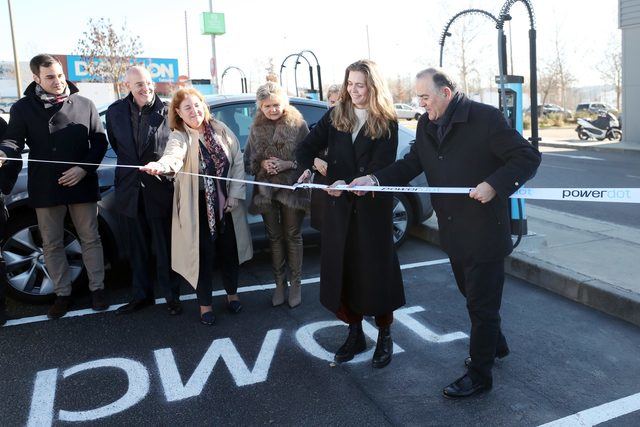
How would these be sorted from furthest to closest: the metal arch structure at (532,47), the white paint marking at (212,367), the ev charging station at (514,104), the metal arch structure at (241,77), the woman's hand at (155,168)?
the metal arch structure at (241,77), the ev charging station at (514,104), the metal arch structure at (532,47), the woman's hand at (155,168), the white paint marking at (212,367)

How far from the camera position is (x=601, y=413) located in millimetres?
2850

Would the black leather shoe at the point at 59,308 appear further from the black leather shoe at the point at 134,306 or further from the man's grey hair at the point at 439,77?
the man's grey hair at the point at 439,77

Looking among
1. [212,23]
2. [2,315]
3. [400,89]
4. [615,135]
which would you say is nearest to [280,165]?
[2,315]

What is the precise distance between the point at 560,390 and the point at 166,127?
3.14 metres

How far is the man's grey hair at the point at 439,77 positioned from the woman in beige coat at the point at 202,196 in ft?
5.72

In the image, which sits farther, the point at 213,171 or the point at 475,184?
the point at 213,171

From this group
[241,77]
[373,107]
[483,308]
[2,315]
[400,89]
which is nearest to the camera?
[483,308]

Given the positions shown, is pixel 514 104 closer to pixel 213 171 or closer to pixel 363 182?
pixel 363 182

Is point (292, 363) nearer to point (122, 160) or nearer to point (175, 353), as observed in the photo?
point (175, 353)

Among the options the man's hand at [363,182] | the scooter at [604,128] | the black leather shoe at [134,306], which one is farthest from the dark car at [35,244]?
the scooter at [604,128]

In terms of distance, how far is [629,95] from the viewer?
59.0ft

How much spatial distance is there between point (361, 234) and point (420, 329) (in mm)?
1044

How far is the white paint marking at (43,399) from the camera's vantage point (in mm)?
2896

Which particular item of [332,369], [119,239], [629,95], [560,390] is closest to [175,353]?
[332,369]
